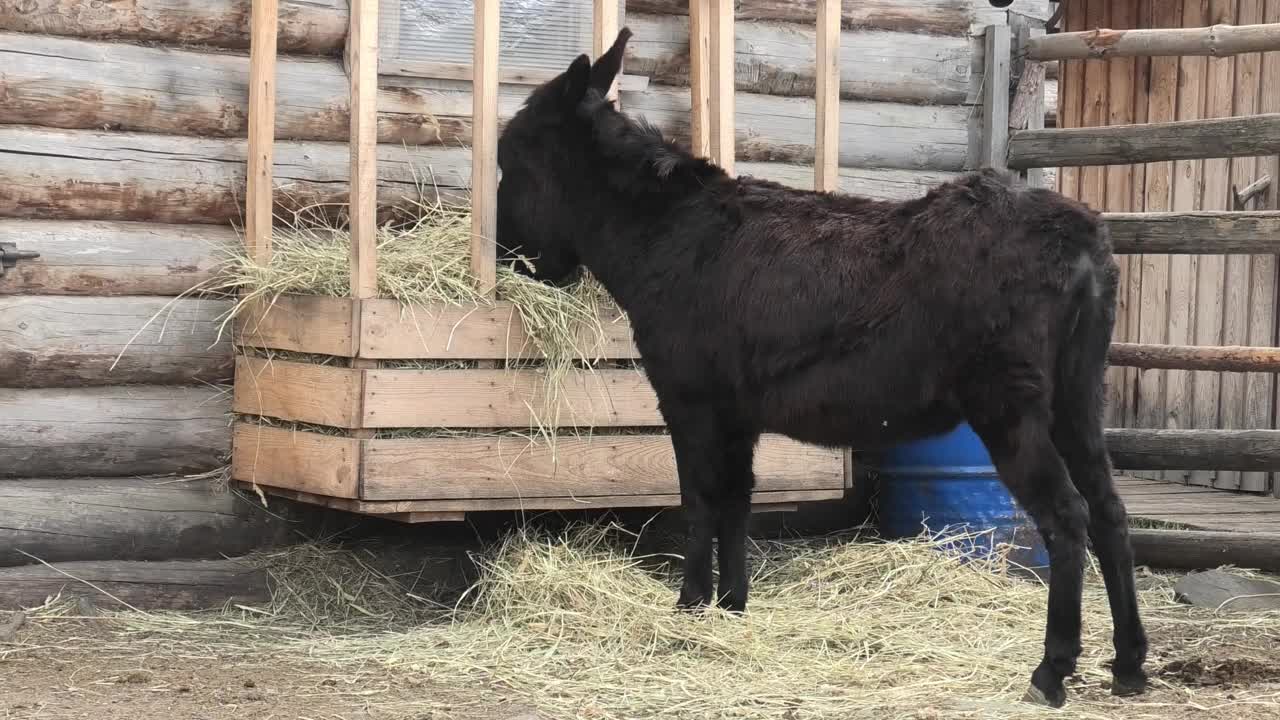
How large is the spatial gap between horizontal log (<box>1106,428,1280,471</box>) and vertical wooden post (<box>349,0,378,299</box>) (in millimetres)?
3515

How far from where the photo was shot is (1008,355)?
418 cm

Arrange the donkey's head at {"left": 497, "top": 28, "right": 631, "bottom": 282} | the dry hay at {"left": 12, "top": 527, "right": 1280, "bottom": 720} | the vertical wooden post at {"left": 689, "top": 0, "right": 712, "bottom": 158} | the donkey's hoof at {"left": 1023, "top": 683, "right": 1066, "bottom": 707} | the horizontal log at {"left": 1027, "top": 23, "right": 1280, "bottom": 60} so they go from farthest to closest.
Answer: the horizontal log at {"left": 1027, "top": 23, "right": 1280, "bottom": 60}, the vertical wooden post at {"left": 689, "top": 0, "right": 712, "bottom": 158}, the donkey's head at {"left": 497, "top": 28, "right": 631, "bottom": 282}, the dry hay at {"left": 12, "top": 527, "right": 1280, "bottom": 720}, the donkey's hoof at {"left": 1023, "top": 683, "right": 1066, "bottom": 707}

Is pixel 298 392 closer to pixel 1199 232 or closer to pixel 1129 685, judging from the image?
pixel 1129 685

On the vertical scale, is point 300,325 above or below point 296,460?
above

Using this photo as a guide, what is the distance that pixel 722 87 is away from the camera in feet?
19.0

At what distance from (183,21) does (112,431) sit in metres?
1.69

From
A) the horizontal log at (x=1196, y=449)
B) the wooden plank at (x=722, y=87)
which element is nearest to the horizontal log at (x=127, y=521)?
the wooden plank at (x=722, y=87)

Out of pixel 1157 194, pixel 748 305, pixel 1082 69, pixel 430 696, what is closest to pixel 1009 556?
pixel 748 305

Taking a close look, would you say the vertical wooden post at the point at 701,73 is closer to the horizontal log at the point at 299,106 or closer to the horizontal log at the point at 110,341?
the horizontal log at the point at 299,106

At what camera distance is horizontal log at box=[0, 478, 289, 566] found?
18.1 ft

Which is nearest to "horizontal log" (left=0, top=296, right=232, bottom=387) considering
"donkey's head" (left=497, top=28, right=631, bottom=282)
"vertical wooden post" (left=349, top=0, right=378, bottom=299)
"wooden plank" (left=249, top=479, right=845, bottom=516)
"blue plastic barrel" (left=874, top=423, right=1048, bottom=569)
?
"wooden plank" (left=249, top=479, right=845, bottom=516)

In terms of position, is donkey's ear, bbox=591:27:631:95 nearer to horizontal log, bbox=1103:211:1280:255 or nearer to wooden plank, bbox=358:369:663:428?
wooden plank, bbox=358:369:663:428

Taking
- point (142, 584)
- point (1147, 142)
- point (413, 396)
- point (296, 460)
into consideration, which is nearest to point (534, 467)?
point (413, 396)

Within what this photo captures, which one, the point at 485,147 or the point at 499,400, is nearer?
the point at 485,147
